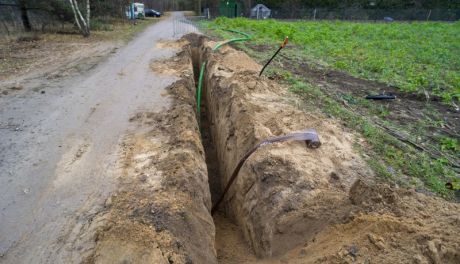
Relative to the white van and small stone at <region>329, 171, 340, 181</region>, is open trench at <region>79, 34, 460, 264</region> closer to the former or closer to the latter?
small stone at <region>329, 171, 340, 181</region>

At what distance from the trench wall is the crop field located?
0.53m

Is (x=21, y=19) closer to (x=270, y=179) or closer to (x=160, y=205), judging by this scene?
(x=160, y=205)

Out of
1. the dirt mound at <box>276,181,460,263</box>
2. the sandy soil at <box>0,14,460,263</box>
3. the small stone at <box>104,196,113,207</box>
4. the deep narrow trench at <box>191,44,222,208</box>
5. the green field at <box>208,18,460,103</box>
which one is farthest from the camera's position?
the green field at <box>208,18,460,103</box>

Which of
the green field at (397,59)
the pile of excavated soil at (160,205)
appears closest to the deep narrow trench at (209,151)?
the pile of excavated soil at (160,205)

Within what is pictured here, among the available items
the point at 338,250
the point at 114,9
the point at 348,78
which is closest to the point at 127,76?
the point at 348,78

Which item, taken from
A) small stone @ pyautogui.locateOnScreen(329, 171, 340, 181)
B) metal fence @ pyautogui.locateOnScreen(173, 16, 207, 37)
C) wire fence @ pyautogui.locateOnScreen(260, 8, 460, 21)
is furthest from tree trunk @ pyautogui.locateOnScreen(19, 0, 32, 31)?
wire fence @ pyautogui.locateOnScreen(260, 8, 460, 21)

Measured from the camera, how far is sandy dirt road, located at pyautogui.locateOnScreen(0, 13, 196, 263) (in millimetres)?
3824

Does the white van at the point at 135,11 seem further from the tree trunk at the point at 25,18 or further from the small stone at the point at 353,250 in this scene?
the small stone at the point at 353,250

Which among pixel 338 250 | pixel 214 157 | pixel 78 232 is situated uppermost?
pixel 338 250

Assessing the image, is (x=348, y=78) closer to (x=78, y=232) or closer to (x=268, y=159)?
(x=268, y=159)

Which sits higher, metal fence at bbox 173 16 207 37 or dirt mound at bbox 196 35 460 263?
metal fence at bbox 173 16 207 37

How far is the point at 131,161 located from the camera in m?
5.22

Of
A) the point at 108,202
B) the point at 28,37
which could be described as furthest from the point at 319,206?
the point at 28,37

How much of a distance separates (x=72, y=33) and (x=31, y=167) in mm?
18042
